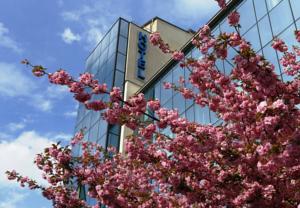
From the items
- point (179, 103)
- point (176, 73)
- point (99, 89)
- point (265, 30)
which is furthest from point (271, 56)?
point (99, 89)

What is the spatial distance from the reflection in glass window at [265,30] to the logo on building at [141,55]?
41.6 feet

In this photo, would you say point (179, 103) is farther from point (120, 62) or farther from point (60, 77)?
point (60, 77)

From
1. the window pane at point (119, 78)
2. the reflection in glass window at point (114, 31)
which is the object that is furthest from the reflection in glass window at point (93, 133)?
the reflection in glass window at point (114, 31)

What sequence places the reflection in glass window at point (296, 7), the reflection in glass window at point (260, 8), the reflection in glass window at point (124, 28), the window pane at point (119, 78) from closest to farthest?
the reflection in glass window at point (296, 7)
the reflection in glass window at point (260, 8)
the window pane at point (119, 78)
the reflection in glass window at point (124, 28)

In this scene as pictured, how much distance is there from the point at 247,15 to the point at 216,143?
514 inches

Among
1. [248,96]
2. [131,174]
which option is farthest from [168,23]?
[248,96]

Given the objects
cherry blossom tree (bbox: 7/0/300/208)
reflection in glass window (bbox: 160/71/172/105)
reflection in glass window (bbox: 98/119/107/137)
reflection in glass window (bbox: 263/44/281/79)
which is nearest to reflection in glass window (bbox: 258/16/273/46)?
reflection in glass window (bbox: 263/44/281/79)

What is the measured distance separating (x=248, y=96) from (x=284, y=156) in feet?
4.35

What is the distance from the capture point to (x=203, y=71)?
761 cm

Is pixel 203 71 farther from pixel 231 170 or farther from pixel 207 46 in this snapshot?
pixel 231 170

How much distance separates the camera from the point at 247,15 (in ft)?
58.7

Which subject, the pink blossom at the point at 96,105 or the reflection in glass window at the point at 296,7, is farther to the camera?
the reflection in glass window at the point at 296,7

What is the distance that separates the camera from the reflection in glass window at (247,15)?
57.5 ft

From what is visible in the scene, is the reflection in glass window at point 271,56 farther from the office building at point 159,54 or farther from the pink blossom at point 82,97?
the pink blossom at point 82,97
